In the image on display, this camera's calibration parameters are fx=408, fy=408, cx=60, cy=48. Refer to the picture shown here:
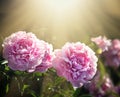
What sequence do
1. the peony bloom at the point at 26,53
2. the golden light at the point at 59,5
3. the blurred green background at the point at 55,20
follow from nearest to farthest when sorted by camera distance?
the peony bloom at the point at 26,53 < the blurred green background at the point at 55,20 < the golden light at the point at 59,5

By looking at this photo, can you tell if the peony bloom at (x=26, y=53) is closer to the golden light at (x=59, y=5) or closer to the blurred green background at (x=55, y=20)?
the blurred green background at (x=55, y=20)

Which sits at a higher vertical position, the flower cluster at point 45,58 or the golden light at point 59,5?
the golden light at point 59,5

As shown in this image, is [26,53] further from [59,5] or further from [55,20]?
[59,5]

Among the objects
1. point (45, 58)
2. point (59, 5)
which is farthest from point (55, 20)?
point (45, 58)

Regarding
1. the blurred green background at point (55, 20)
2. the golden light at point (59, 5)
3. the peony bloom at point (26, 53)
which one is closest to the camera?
the peony bloom at point (26, 53)

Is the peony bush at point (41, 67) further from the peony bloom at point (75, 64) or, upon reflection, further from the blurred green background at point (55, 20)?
the blurred green background at point (55, 20)

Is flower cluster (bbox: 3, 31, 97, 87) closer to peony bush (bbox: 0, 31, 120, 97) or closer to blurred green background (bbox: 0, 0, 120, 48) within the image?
peony bush (bbox: 0, 31, 120, 97)

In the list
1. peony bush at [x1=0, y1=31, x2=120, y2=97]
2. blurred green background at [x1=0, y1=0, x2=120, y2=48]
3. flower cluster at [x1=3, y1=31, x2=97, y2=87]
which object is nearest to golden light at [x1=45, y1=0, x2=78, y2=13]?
blurred green background at [x1=0, y1=0, x2=120, y2=48]

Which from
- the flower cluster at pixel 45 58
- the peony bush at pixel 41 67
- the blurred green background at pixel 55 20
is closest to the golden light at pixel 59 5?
the blurred green background at pixel 55 20

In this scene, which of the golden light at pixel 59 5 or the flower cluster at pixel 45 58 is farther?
the golden light at pixel 59 5
